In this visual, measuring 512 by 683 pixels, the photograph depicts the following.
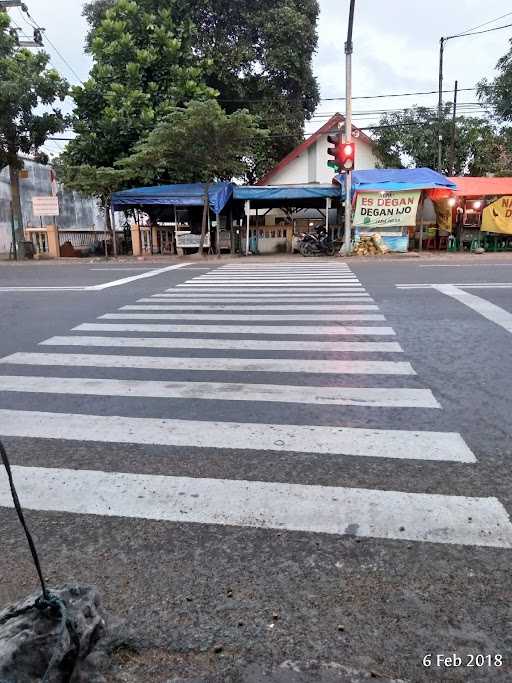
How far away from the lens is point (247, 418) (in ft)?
13.6

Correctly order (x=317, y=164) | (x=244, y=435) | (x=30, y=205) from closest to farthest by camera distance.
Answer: (x=244, y=435)
(x=317, y=164)
(x=30, y=205)

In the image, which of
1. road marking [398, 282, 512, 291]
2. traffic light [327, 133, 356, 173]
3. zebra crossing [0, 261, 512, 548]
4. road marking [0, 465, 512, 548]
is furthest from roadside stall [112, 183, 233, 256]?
road marking [0, 465, 512, 548]

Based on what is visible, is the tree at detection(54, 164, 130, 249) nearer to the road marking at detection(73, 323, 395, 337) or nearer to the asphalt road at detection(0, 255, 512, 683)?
the road marking at detection(73, 323, 395, 337)

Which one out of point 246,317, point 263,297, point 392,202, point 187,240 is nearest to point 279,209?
point 187,240

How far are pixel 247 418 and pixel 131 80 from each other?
24343 mm

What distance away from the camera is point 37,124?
70.0 ft

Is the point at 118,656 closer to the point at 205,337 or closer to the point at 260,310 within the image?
the point at 205,337

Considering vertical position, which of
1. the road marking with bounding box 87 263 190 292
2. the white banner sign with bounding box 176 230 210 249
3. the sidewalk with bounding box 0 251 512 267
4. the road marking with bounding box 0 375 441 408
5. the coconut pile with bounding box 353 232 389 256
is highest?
the white banner sign with bounding box 176 230 210 249

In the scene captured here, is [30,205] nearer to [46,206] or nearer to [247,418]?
[46,206]

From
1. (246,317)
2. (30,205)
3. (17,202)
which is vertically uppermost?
(30,205)

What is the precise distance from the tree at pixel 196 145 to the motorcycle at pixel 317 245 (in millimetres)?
4184

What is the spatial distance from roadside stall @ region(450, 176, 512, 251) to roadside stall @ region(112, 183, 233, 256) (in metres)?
9.87

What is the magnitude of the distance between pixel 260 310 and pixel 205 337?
2030mm

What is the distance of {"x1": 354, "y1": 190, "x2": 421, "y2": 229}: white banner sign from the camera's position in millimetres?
21531
